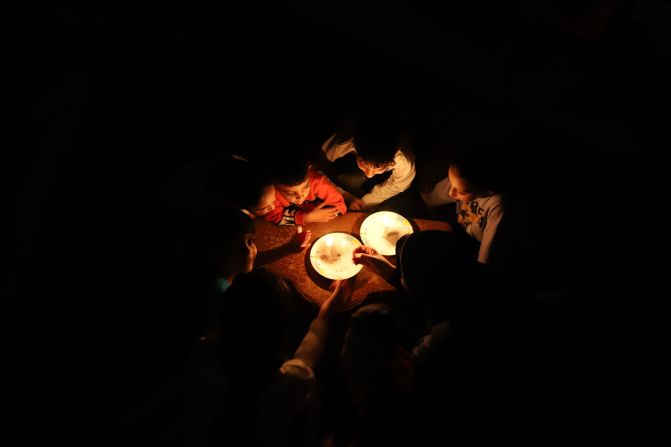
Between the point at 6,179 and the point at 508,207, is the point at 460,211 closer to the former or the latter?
the point at 508,207

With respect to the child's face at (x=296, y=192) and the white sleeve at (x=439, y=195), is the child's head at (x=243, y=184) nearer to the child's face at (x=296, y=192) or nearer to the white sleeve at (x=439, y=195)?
the child's face at (x=296, y=192)

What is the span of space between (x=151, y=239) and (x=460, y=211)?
2.33 metres

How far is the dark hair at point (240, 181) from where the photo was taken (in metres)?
1.66

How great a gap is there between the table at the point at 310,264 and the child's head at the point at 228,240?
145mm

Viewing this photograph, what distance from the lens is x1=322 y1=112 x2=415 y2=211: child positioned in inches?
73.3

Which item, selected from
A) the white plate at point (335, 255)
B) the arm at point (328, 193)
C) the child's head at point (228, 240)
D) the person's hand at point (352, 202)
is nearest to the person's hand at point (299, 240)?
the white plate at point (335, 255)

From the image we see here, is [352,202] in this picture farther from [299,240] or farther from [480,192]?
[480,192]

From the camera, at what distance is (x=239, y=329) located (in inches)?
49.8

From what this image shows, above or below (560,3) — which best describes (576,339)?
below

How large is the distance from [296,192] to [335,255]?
0.49 metres

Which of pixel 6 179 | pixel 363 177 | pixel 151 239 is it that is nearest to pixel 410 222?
pixel 363 177

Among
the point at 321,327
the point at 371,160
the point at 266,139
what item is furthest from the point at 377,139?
the point at 266,139

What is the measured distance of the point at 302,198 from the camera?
1899mm

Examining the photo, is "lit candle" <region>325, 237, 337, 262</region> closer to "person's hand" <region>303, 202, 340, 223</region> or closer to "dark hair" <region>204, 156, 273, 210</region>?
"person's hand" <region>303, 202, 340, 223</region>
